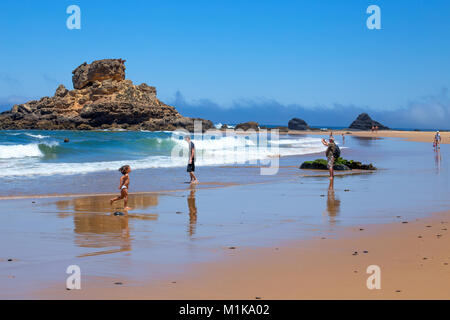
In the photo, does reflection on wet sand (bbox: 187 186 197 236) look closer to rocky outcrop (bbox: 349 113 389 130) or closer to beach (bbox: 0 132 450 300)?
beach (bbox: 0 132 450 300)

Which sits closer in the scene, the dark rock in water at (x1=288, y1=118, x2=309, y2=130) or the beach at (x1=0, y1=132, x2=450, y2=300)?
the beach at (x1=0, y1=132, x2=450, y2=300)

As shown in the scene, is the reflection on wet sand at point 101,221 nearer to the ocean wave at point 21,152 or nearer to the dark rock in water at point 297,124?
the ocean wave at point 21,152

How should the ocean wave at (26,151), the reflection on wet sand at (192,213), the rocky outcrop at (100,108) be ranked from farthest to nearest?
the rocky outcrop at (100,108) → the ocean wave at (26,151) → the reflection on wet sand at (192,213)

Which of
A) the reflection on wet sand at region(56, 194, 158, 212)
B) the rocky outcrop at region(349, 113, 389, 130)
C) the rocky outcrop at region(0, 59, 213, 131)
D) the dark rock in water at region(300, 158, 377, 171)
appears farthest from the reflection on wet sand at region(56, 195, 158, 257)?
the rocky outcrop at region(349, 113, 389, 130)

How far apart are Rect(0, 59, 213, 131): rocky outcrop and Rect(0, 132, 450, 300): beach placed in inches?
2998

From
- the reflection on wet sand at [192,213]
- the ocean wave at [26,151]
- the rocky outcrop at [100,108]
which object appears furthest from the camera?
the rocky outcrop at [100,108]

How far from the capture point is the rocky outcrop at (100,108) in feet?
285

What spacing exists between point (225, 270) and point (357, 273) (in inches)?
55.5

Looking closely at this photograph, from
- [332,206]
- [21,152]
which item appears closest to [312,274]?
[332,206]

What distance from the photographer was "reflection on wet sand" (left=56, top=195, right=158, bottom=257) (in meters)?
6.88

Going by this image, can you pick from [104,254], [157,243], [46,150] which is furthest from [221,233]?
[46,150]

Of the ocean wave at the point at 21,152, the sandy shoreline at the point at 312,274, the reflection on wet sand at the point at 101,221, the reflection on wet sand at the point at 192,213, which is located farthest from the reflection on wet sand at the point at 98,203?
the ocean wave at the point at 21,152

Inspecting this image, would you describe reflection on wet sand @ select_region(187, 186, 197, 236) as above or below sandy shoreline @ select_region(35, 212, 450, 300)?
above

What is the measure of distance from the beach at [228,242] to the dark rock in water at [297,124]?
353ft
